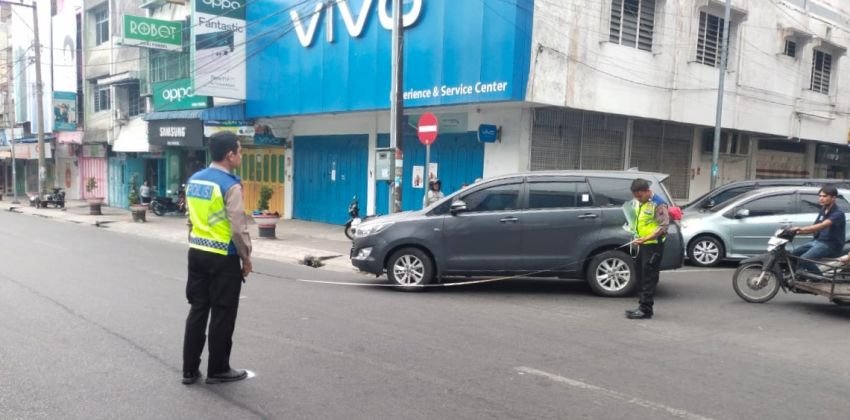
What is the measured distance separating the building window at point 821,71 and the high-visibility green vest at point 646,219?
18.9 meters

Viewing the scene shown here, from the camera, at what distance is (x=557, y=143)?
15086 millimetres

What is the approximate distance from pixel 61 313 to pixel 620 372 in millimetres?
6058

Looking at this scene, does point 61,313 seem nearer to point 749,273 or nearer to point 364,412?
point 364,412

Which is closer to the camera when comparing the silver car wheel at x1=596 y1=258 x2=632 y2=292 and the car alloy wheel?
the silver car wheel at x1=596 y1=258 x2=632 y2=292

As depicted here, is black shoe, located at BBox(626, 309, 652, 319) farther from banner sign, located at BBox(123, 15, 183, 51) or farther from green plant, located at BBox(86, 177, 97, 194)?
green plant, located at BBox(86, 177, 97, 194)

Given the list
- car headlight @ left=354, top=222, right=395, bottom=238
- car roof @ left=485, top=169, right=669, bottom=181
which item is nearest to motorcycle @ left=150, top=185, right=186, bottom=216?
car headlight @ left=354, top=222, right=395, bottom=238

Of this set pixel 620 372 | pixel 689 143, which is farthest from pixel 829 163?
pixel 620 372

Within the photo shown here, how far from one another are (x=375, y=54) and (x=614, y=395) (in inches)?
489

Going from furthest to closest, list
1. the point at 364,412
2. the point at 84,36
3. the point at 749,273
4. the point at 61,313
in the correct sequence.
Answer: the point at 84,36, the point at 749,273, the point at 61,313, the point at 364,412

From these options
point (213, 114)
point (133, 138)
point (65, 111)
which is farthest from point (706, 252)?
point (65, 111)

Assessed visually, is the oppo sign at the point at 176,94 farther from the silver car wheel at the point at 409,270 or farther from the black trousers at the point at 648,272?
the black trousers at the point at 648,272

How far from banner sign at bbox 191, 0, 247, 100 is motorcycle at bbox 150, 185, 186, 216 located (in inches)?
236

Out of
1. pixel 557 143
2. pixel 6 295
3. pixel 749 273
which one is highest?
pixel 557 143

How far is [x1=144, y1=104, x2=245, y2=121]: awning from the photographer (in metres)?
20.1
